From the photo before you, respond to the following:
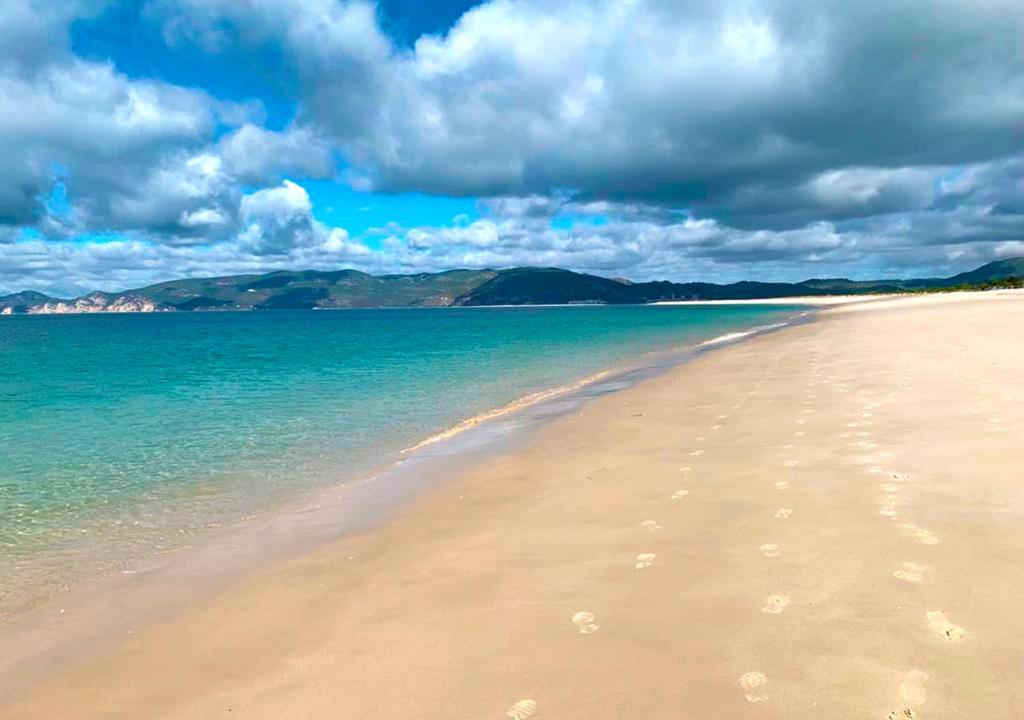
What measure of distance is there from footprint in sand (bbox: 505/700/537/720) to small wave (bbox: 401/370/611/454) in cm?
1250

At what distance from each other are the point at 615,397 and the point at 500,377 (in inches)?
508

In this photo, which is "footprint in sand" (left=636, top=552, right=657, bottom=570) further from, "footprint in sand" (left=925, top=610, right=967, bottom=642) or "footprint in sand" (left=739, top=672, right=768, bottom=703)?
"footprint in sand" (left=925, top=610, right=967, bottom=642)

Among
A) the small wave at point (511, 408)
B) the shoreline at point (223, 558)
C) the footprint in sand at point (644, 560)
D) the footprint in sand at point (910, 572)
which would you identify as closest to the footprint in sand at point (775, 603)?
the footprint in sand at point (910, 572)

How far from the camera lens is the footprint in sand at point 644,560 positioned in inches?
290

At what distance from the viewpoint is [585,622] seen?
6.13m

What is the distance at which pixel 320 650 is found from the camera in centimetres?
619

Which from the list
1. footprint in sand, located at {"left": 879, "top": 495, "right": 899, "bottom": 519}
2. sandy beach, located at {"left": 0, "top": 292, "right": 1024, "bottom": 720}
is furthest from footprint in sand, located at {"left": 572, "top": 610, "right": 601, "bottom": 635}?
footprint in sand, located at {"left": 879, "top": 495, "right": 899, "bottom": 519}

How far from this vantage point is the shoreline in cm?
717

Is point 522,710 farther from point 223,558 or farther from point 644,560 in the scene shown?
point 223,558

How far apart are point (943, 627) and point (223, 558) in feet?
30.7

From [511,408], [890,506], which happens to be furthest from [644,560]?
[511,408]

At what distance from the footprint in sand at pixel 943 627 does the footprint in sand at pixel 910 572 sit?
68 cm

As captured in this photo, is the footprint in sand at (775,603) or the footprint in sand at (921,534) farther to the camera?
the footprint in sand at (921,534)

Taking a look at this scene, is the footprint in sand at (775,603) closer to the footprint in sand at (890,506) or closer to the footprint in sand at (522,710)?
the footprint in sand at (522,710)
